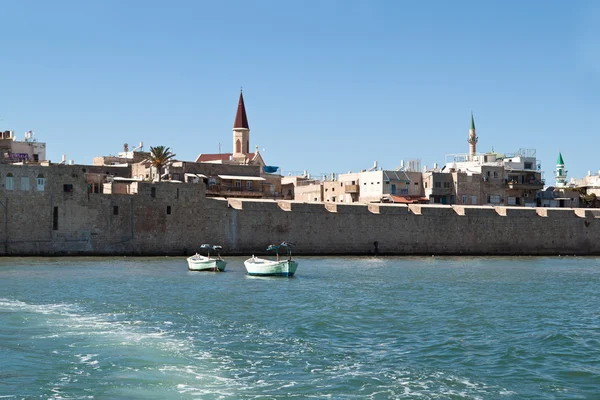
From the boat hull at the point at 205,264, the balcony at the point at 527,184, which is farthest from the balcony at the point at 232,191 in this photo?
the balcony at the point at 527,184

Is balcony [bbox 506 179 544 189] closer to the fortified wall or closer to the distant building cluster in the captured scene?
the distant building cluster

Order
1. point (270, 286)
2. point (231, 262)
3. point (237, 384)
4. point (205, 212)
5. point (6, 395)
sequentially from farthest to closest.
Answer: point (205, 212)
point (231, 262)
point (270, 286)
point (237, 384)
point (6, 395)

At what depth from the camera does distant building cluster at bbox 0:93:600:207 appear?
50.9 m

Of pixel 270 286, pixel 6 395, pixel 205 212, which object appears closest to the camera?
pixel 6 395

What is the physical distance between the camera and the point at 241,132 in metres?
75.2

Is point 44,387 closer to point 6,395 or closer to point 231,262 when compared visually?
point 6,395

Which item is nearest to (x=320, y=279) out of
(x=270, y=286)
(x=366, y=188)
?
(x=270, y=286)

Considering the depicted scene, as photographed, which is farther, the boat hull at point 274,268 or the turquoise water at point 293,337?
the boat hull at point 274,268

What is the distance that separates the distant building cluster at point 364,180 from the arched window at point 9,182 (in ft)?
12.9

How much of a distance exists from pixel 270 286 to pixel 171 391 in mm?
15921

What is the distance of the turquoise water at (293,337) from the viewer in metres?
13.3

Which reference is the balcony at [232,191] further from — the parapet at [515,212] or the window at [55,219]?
the parapet at [515,212]

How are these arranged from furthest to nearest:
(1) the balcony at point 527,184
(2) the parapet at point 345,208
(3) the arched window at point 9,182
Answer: (1) the balcony at point 527,184
(2) the parapet at point 345,208
(3) the arched window at point 9,182

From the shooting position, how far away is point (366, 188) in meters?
59.7
